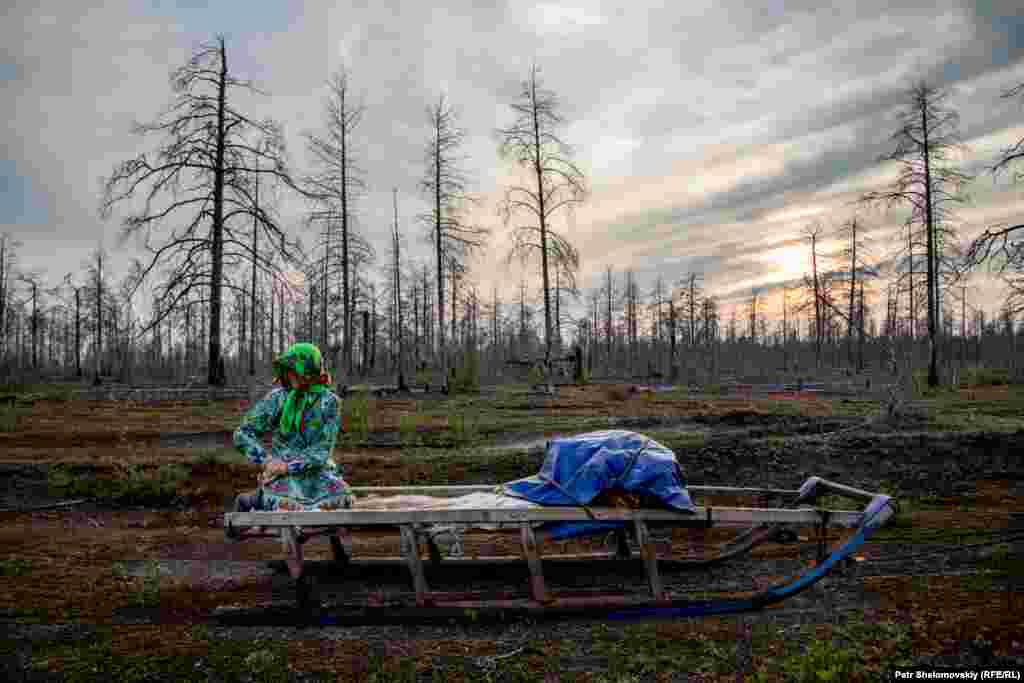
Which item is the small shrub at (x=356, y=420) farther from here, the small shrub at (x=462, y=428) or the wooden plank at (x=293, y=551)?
the wooden plank at (x=293, y=551)

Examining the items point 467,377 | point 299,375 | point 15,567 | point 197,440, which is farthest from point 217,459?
point 467,377

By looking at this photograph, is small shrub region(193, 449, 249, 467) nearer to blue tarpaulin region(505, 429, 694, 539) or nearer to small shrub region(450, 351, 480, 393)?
blue tarpaulin region(505, 429, 694, 539)

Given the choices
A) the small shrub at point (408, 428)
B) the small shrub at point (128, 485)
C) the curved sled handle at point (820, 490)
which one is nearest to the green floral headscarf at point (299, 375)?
the curved sled handle at point (820, 490)

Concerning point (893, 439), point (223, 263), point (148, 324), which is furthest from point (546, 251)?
point (893, 439)

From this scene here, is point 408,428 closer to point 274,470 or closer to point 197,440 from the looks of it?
point 197,440

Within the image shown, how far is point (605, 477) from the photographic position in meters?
4.39

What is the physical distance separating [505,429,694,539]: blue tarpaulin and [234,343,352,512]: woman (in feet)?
5.10

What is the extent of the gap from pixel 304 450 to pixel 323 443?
15 cm

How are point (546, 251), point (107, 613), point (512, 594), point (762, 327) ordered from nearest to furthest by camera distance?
point (107, 613) → point (512, 594) → point (546, 251) → point (762, 327)

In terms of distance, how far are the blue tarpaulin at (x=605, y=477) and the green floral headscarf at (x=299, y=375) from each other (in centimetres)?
178

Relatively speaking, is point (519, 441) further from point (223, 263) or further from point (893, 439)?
point (223, 263)

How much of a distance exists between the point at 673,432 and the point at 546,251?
15.5 m

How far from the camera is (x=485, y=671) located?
3586 mm

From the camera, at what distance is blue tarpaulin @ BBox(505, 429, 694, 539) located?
4.37 m
